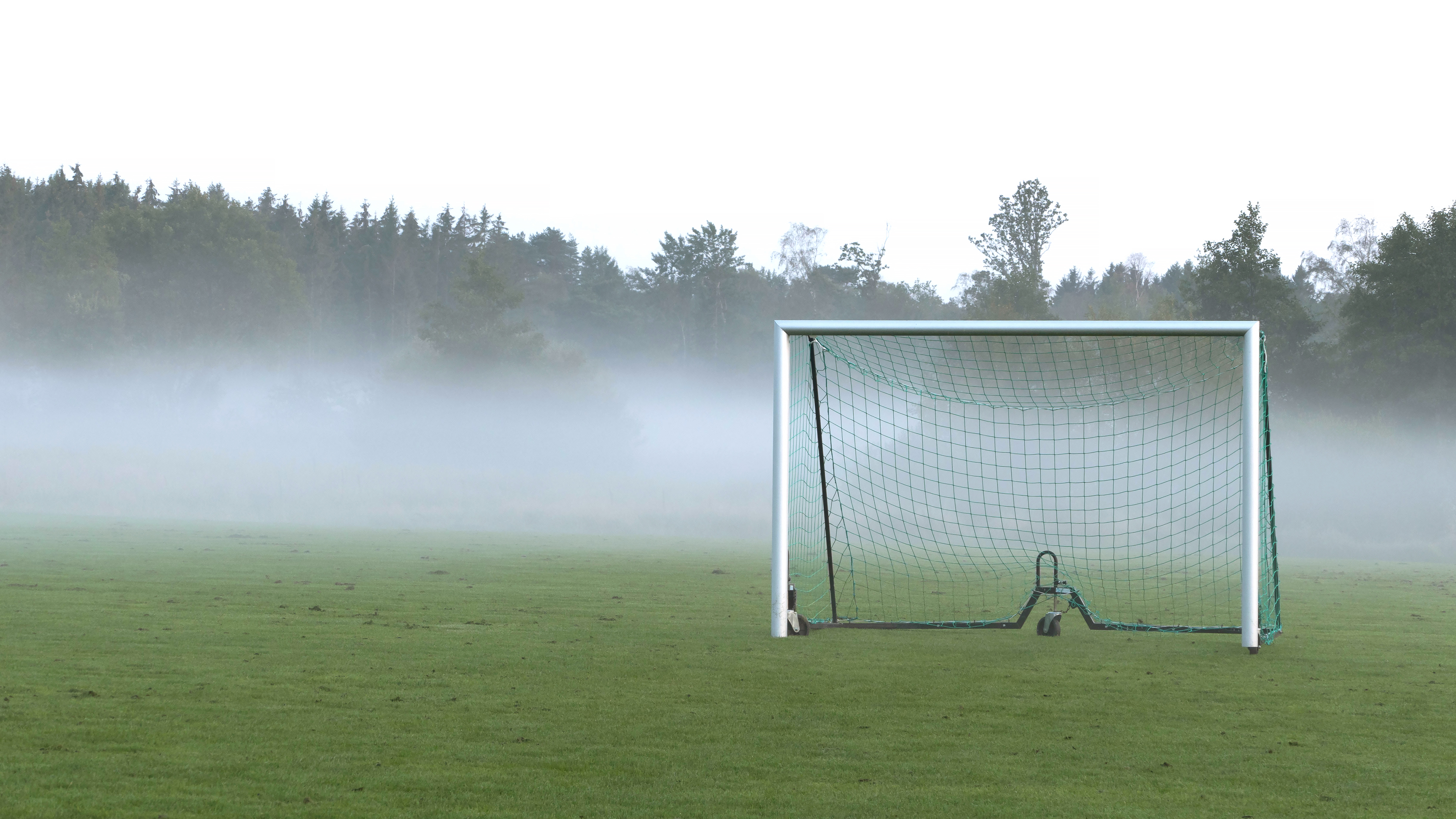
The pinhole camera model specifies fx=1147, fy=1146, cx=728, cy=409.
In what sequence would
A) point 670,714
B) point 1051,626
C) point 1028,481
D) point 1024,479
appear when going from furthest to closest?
point 1024,479, point 1028,481, point 1051,626, point 670,714

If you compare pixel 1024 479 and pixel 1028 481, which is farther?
pixel 1024 479

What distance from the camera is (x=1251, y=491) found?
8.23 meters

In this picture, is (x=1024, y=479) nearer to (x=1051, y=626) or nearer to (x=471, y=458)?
(x=1051, y=626)

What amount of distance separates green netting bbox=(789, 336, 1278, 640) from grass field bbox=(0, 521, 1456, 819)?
3.47 meters

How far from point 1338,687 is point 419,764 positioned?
17.3ft

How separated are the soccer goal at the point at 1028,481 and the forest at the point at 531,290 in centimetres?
794

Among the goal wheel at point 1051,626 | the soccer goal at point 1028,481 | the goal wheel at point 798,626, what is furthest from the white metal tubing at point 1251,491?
the goal wheel at point 798,626

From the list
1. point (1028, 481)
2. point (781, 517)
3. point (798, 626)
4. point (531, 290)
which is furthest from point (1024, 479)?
point (531, 290)

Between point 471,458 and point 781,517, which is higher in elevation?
point 471,458

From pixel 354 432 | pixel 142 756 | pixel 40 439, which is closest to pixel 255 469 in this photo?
pixel 354 432

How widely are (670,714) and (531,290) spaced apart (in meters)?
53.9

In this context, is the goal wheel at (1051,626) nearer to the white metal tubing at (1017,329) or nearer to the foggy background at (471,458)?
the white metal tubing at (1017,329)

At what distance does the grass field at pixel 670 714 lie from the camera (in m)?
4.27

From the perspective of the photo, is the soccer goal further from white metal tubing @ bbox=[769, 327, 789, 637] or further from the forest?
the forest
